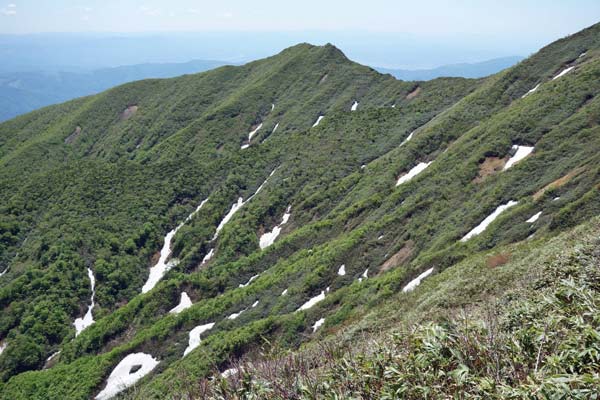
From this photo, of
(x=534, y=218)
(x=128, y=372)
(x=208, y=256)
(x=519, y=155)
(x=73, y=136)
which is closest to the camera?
(x=534, y=218)

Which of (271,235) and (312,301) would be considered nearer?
(312,301)

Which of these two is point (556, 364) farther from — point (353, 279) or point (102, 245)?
point (102, 245)

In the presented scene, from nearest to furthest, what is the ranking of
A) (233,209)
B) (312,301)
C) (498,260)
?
(498,260)
(312,301)
(233,209)

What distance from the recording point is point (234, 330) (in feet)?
139

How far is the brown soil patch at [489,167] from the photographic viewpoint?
169 ft

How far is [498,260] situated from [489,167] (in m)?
28.1

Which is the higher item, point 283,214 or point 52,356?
point 283,214

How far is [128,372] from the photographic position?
44.9 metres

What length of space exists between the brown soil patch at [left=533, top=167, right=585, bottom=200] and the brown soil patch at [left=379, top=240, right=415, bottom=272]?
11.9 meters

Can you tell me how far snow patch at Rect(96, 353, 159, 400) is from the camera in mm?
42297

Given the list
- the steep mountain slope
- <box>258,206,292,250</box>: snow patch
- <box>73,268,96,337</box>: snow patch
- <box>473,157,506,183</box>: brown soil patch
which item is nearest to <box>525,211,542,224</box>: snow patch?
the steep mountain slope

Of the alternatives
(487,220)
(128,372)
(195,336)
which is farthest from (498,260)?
(128,372)

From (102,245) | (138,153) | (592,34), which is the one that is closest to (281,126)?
(138,153)

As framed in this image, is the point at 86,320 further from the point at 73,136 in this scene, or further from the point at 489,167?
the point at 73,136
